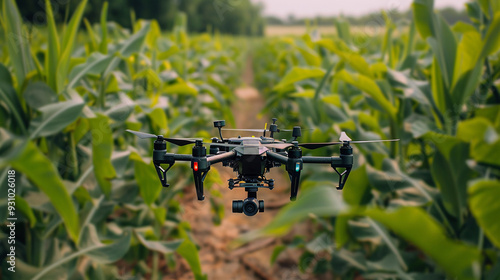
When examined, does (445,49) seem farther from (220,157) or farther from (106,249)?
(106,249)

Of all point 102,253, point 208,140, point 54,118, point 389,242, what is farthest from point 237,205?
point 389,242

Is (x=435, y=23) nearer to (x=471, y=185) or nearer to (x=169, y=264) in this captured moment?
(x=471, y=185)

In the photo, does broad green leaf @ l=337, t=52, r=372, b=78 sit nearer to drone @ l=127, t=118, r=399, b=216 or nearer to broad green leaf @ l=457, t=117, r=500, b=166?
broad green leaf @ l=457, t=117, r=500, b=166

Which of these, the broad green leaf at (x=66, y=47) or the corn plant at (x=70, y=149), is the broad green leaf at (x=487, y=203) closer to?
the corn plant at (x=70, y=149)

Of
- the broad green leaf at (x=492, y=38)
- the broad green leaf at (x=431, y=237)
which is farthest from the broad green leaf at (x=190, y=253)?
the broad green leaf at (x=492, y=38)

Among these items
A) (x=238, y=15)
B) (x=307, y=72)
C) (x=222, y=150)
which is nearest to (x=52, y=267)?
(x=222, y=150)

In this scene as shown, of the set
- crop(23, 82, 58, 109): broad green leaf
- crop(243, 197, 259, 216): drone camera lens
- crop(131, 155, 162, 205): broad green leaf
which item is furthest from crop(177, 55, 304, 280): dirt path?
crop(243, 197, 259, 216): drone camera lens
